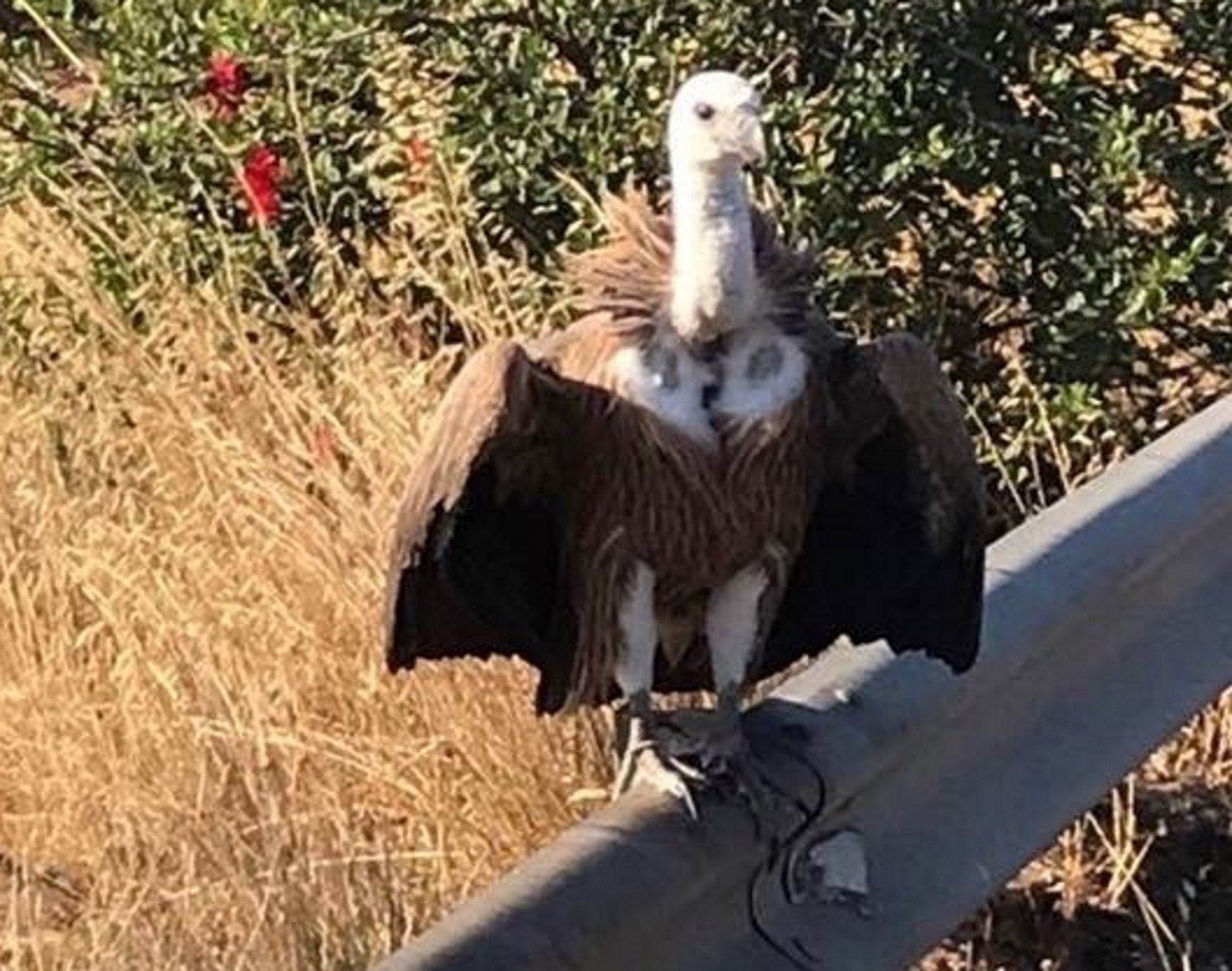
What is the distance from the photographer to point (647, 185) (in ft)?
18.5

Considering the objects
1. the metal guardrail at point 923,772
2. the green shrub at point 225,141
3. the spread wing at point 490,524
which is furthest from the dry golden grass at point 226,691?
the metal guardrail at point 923,772

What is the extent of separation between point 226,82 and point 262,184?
225 millimetres

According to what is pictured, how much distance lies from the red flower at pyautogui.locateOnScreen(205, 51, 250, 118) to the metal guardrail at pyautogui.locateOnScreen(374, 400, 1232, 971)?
7.64ft

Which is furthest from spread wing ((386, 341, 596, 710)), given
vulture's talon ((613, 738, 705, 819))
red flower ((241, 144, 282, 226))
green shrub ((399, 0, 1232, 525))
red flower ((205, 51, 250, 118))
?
red flower ((205, 51, 250, 118))

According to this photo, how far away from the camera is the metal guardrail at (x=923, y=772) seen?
8.71ft

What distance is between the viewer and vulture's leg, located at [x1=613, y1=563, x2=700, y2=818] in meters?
3.51

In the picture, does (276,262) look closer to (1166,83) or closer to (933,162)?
(933,162)

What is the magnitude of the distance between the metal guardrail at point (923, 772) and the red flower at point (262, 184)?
2.15m

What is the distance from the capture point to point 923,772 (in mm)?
3221

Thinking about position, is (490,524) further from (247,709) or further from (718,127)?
(247,709)

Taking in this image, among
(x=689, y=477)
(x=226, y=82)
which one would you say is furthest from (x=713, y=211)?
(x=226, y=82)

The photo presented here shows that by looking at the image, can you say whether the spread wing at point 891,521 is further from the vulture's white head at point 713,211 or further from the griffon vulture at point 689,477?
the vulture's white head at point 713,211

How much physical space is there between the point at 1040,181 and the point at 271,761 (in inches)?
77.3

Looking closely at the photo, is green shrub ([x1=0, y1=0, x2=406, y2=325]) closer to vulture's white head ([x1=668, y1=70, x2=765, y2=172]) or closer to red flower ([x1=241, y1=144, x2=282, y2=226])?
red flower ([x1=241, y1=144, x2=282, y2=226])
